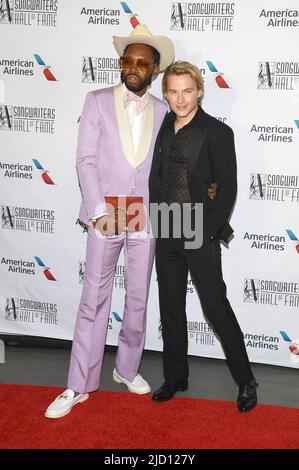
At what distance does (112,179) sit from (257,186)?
2.85 feet

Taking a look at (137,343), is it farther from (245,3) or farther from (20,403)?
(245,3)

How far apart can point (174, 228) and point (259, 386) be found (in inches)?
41.7

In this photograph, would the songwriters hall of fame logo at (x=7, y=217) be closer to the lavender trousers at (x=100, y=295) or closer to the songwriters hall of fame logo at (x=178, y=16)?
the lavender trousers at (x=100, y=295)

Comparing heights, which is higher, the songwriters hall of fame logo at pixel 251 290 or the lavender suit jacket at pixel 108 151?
the lavender suit jacket at pixel 108 151

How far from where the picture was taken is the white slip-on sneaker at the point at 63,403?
10.0 feet

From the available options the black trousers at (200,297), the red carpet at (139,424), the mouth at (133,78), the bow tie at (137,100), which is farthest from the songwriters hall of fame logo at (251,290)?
the mouth at (133,78)

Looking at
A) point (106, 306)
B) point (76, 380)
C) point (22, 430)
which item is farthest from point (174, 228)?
point (22, 430)

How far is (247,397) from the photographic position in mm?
3143

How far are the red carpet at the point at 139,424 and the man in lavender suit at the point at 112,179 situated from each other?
12 cm

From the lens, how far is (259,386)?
11.5 feet

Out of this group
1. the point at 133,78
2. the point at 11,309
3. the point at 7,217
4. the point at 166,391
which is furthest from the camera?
the point at 11,309

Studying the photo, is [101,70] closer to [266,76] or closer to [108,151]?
[108,151]

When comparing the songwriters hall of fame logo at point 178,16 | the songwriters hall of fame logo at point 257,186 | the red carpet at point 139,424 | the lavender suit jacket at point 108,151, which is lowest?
the red carpet at point 139,424

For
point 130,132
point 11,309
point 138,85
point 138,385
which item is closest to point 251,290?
point 138,385
